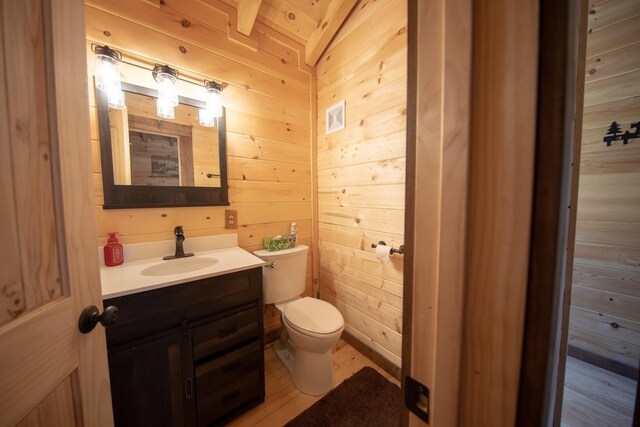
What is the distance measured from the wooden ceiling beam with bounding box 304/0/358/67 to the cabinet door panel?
225cm

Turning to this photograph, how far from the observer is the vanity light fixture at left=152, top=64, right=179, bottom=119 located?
49.5 inches

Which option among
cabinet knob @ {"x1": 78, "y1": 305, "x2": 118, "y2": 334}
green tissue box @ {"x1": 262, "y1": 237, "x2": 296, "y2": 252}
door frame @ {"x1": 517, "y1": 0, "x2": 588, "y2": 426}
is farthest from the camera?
green tissue box @ {"x1": 262, "y1": 237, "x2": 296, "y2": 252}

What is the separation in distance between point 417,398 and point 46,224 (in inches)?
33.3

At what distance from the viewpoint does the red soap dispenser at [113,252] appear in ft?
3.78

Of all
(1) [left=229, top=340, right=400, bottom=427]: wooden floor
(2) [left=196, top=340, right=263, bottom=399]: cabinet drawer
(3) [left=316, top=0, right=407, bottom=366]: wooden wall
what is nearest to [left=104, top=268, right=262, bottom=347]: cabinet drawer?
(2) [left=196, top=340, right=263, bottom=399]: cabinet drawer

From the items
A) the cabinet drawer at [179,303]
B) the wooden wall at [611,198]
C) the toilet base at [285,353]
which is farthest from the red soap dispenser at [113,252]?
the wooden wall at [611,198]

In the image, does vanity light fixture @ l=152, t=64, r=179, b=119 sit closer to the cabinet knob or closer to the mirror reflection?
the mirror reflection

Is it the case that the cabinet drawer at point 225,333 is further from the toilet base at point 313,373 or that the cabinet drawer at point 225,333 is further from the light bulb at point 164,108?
the light bulb at point 164,108

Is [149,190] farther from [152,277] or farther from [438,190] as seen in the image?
[438,190]

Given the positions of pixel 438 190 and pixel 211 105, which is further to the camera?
pixel 211 105

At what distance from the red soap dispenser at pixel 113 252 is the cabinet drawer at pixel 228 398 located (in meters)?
0.85

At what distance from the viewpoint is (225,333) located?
1.13 metres

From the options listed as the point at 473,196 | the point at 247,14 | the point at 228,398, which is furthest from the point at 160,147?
the point at 473,196

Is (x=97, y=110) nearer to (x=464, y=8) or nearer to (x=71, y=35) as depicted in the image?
(x=71, y=35)
